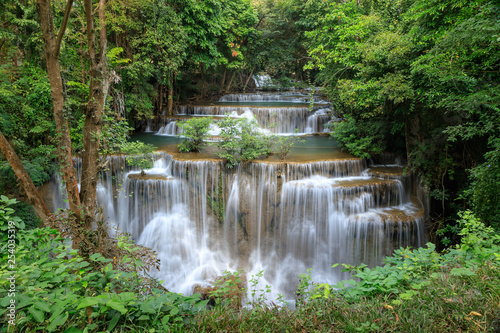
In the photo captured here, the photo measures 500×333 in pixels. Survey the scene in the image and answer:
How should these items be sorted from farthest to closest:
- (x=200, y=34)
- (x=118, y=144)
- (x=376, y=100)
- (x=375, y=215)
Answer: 1. (x=200, y=34)
2. (x=376, y=100)
3. (x=375, y=215)
4. (x=118, y=144)

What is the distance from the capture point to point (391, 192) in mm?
8141

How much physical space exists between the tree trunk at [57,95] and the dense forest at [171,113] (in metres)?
0.02

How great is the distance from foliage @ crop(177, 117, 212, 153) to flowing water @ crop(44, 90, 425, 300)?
1.02 meters

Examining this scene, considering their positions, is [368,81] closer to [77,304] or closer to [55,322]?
[77,304]

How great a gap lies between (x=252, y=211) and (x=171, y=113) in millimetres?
9809

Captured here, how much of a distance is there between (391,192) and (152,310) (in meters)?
7.79

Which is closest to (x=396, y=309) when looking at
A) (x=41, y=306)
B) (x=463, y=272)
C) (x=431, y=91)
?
(x=463, y=272)

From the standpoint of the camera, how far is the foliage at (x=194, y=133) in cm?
941

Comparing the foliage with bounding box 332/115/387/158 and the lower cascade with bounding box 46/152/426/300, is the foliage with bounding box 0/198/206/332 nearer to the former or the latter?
the lower cascade with bounding box 46/152/426/300

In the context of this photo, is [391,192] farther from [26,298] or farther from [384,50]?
[26,298]

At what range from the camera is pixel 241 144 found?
343 inches

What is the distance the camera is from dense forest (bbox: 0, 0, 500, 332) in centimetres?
253

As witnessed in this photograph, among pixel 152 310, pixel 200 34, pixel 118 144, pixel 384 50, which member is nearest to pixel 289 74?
pixel 200 34

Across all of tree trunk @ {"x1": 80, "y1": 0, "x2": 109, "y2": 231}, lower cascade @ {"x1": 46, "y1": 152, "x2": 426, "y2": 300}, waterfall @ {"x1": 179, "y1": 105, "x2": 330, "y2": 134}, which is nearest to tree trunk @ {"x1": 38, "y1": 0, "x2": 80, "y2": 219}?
tree trunk @ {"x1": 80, "y1": 0, "x2": 109, "y2": 231}
